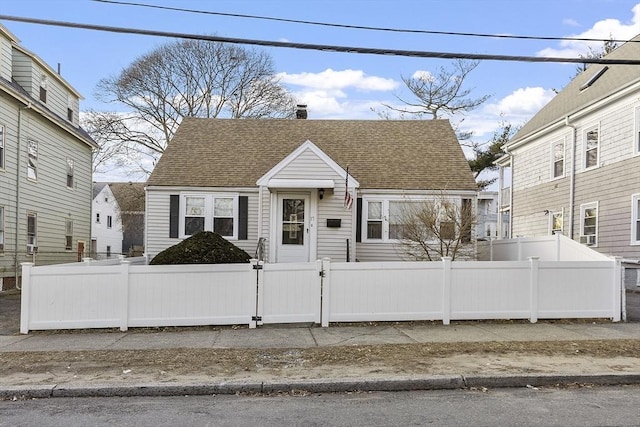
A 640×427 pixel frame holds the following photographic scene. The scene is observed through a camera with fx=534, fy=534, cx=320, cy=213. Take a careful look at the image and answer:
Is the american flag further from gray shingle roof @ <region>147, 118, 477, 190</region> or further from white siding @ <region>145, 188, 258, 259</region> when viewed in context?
white siding @ <region>145, 188, 258, 259</region>

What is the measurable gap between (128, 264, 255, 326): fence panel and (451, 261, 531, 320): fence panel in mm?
3734

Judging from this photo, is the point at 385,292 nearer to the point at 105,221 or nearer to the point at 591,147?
the point at 591,147

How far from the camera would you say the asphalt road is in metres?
4.92

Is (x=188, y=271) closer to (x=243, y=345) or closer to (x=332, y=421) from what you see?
(x=243, y=345)

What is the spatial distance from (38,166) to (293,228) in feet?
34.7

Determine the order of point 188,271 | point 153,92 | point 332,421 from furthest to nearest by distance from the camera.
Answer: point 153,92 < point 188,271 < point 332,421

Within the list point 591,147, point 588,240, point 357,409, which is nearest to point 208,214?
point 357,409

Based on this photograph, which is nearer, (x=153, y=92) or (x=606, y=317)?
(x=606, y=317)

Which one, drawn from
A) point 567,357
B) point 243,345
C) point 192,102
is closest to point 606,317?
point 567,357

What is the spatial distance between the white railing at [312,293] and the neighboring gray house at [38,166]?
8.88 meters

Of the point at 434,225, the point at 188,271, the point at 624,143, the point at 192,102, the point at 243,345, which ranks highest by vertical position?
the point at 192,102

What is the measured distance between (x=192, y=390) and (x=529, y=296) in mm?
6635

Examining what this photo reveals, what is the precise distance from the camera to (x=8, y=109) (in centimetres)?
1706

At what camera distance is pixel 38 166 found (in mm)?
19344
